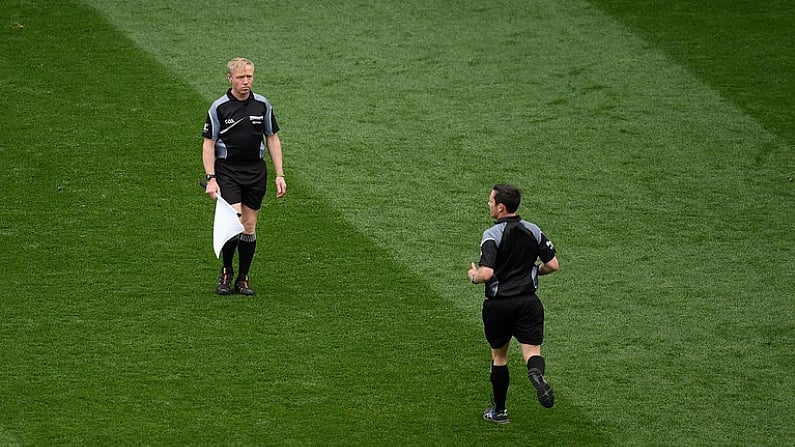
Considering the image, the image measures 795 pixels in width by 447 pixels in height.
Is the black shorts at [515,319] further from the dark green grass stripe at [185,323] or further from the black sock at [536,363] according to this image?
the dark green grass stripe at [185,323]

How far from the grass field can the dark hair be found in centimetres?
133

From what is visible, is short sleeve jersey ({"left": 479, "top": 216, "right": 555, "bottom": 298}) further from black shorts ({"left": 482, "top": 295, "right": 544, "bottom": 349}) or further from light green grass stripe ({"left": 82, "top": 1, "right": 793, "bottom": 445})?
light green grass stripe ({"left": 82, "top": 1, "right": 793, "bottom": 445})

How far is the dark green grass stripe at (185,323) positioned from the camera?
7211 millimetres

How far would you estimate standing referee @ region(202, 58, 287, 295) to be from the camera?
341 inches

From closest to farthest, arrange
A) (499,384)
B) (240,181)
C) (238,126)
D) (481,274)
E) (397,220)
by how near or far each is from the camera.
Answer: (481,274) < (499,384) < (238,126) < (240,181) < (397,220)

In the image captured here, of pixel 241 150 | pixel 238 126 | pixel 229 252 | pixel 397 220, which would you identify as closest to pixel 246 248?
pixel 229 252

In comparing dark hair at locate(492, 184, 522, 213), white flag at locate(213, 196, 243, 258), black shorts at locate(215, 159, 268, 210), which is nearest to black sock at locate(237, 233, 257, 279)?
black shorts at locate(215, 159, 268, 210)

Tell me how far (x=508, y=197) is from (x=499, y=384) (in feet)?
3.61

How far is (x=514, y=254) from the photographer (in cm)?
696

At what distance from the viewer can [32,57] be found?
1383 centimetres

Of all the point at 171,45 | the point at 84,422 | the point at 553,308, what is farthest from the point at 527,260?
the point at 171,45

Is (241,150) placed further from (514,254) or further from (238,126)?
(514,254)

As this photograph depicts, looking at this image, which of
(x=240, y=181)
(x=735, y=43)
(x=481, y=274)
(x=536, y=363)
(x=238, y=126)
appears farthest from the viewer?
(x=735, y=43)

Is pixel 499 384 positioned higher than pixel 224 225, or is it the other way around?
pixel 224 225
